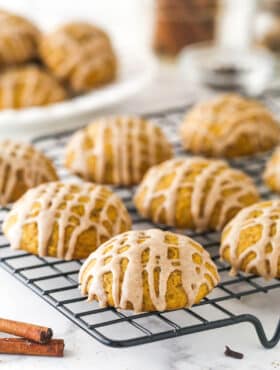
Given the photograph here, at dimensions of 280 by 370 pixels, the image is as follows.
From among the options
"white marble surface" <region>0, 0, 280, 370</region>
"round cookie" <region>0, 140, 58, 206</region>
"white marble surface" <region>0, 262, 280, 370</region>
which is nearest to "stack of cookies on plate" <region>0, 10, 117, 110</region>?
"round cookie" <region>0, 140, 58, 206</region>

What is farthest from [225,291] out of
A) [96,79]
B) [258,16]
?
[258,16]

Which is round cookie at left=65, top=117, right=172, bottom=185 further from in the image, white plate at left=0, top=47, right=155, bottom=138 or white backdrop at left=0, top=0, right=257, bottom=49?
white backdrop at left=0, top=0, right=257, bottom=49

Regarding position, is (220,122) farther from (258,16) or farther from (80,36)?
(258,16)

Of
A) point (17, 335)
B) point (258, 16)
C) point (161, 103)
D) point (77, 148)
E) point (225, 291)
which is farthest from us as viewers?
point (258, 16)

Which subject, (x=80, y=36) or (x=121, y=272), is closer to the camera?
(x=121, y=272)

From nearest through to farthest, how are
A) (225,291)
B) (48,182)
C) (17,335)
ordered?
(17,335) → (225,291) → (48,182)

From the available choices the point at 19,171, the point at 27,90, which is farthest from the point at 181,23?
the point at 19,171

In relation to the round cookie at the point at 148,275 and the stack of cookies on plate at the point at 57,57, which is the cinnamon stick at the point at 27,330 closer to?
the round cookie at the point at 148,275
